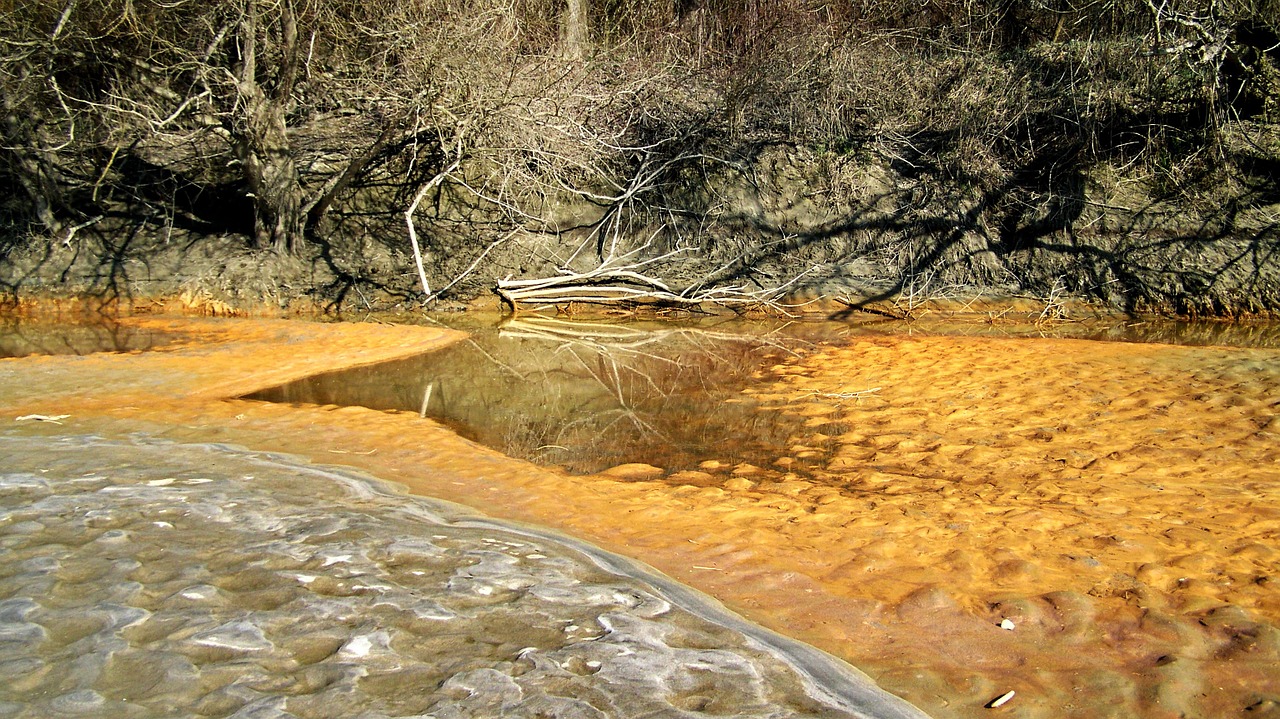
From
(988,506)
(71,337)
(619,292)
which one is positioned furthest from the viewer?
(619,292)

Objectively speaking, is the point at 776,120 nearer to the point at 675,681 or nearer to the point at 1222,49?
the point at 1222,49

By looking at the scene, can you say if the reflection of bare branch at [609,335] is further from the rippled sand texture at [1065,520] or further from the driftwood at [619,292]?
the rippled sand texture at [1065,520]

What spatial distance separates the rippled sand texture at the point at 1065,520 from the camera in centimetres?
336

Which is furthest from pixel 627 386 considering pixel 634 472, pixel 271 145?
pixel 271 145

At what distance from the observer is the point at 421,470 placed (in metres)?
5.70

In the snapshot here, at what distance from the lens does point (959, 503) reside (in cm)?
515

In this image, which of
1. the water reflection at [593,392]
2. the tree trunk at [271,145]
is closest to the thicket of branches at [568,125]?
the tree trunk at [271,145]

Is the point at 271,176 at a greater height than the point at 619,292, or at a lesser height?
greater

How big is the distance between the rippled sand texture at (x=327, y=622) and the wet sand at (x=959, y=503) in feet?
1.83

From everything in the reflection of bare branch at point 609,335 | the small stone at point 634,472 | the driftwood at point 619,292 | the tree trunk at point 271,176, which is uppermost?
the tree trunk at point 271,176

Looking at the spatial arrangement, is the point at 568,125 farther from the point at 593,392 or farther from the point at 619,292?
the point at 593,392

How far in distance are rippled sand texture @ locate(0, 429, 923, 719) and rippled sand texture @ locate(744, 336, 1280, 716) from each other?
86 centimetres

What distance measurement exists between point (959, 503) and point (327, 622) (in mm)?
3500

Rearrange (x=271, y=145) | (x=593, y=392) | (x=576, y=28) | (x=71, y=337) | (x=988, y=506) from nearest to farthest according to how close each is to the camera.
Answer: (x=988, y=506), (x=593, y=392), (x=71, y=337), (x=271, y=145), (x=576, y=28)
